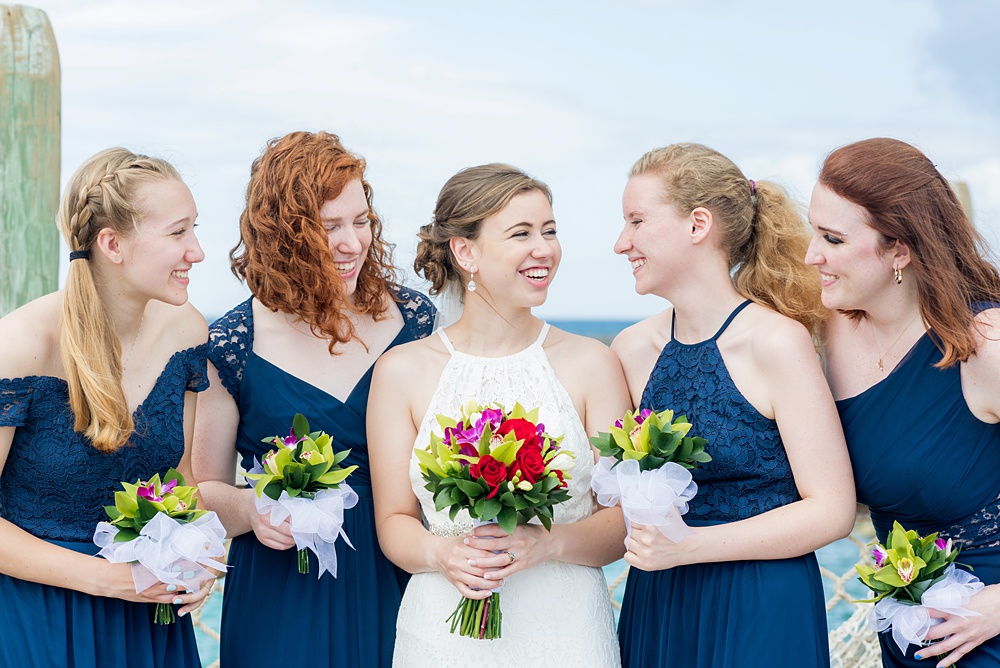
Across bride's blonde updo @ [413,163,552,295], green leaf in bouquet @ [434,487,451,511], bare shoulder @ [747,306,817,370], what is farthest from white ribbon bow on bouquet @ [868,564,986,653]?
bride's blonde updo @ [413,163,552,295]

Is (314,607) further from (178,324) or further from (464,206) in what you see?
(464,206)

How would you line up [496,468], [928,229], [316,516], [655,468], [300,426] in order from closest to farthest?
[496,468], [655,468], [928,229], [316,516], [300,426]

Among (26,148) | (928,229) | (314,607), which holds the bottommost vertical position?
(314,607)

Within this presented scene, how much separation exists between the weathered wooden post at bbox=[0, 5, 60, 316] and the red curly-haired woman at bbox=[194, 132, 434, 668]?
8.45 feet

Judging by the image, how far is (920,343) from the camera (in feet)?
11.4

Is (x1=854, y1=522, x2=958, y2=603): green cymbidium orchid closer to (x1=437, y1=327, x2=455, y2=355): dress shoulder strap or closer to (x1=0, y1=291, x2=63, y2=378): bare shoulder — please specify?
(x1=437, y1=327, x2=455, y2=355): dress shoulder strap

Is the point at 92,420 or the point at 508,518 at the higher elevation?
the point at 92,420

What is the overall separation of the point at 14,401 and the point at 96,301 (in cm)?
41

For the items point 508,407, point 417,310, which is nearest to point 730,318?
point 508,407

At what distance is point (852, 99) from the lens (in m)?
42.0

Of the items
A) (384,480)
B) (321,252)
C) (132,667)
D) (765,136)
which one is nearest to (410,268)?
(321,252)

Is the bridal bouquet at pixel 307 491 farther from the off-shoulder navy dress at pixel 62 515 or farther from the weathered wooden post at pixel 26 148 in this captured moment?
→ the weathered wooden post at pixel 26 148

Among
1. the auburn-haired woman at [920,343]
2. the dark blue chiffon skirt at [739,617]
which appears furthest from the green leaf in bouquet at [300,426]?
the auburn-haired woman at [920,343]

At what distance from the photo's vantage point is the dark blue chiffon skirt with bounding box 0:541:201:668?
330 centimetres
